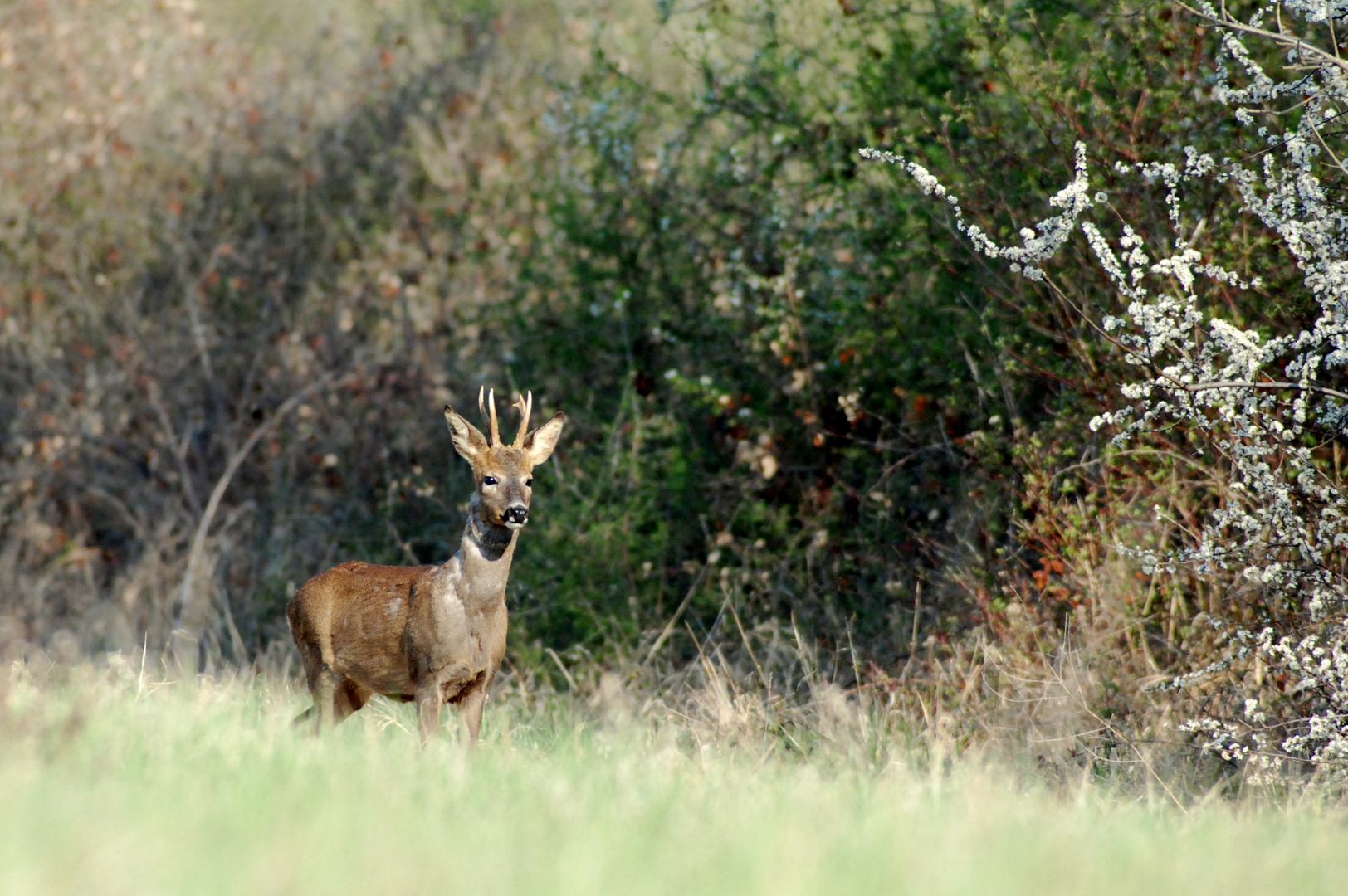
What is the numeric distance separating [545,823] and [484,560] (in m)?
1.81

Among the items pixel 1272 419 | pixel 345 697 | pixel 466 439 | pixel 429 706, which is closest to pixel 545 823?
pixel 429 706

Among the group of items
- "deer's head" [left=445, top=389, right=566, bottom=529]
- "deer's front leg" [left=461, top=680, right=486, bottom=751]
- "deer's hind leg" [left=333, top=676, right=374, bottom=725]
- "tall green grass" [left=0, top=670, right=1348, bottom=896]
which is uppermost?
"deer's head" [left=445, top=389, right=566, bottom=529]

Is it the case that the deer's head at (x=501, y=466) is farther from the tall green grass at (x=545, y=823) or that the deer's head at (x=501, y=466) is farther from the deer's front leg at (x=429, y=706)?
the tall green grass at (x=545, y=823)

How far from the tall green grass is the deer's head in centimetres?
81

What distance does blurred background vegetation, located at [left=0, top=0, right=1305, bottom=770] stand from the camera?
7719 millimetres

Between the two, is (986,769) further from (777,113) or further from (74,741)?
(777,113)

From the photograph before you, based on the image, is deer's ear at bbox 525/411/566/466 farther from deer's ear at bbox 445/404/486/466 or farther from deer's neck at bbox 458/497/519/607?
deer's neck at bbox 458/497/519/607

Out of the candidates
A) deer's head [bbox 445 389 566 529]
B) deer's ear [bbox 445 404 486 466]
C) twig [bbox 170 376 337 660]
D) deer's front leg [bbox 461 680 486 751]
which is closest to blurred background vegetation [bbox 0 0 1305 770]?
twig [bbox 170 376 337 660]

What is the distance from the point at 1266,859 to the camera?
13.7 ft

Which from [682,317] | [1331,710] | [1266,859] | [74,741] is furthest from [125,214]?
[1266,859]

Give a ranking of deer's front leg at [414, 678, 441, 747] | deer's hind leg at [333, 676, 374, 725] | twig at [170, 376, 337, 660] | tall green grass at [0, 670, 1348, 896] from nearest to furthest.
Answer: tall green grass at [0, 670, 1348, 896], deer's front leg at [414, 678, 441, 747], deer's hind leg at [333, 676, 374, 725], twig at [170, 376, 337, 660]

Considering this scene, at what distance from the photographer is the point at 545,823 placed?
4043 mm

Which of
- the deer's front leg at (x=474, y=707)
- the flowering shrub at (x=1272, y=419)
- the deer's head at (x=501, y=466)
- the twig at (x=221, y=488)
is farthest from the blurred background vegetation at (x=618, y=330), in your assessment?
the deer's head at (x=501, y=466)

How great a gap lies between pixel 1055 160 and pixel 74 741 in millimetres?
5491
